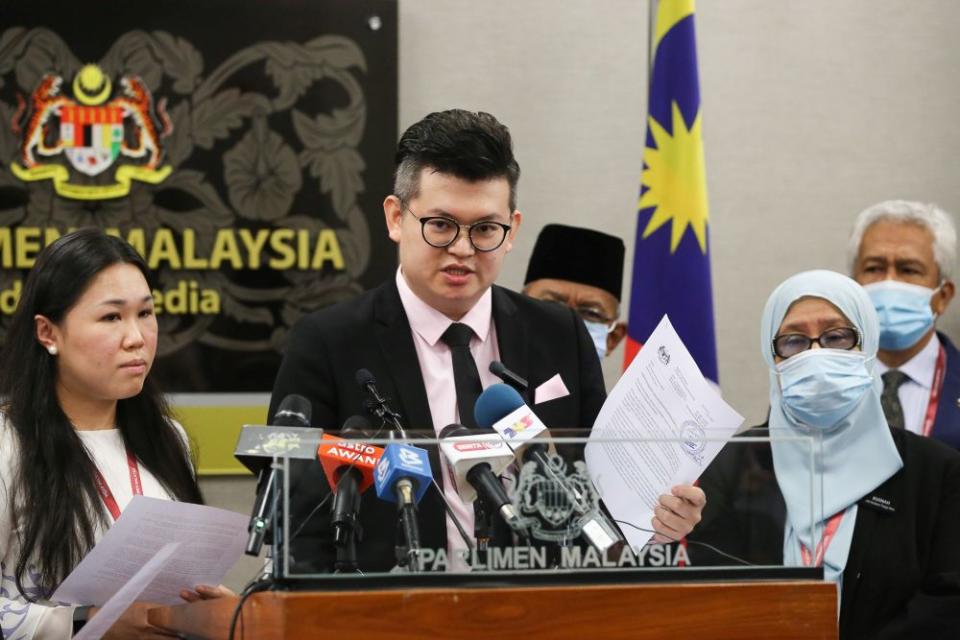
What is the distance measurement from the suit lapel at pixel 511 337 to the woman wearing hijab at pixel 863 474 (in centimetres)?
54

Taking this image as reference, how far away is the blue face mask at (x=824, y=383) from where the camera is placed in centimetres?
290

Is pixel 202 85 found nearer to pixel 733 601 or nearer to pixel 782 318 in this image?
pixel 782 318

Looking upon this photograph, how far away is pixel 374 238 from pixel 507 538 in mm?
3091

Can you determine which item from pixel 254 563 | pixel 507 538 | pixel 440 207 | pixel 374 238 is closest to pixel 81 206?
pixel 374 238

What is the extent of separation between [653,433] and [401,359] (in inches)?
A: 24.8

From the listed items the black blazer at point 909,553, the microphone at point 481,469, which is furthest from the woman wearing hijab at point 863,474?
the microphone at point 481,469

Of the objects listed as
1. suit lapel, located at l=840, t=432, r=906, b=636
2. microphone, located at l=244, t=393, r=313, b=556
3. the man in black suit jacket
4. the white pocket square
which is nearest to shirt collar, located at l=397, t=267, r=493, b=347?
the man in black suit jacket

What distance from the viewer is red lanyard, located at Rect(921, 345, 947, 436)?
13.0 ft

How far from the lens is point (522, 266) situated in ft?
15.9

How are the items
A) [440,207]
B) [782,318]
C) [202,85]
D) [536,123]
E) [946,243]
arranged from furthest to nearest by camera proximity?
1. [536,123]
2. [202,85]
3. [946,243]
4. [782,318]
5. [440,207]

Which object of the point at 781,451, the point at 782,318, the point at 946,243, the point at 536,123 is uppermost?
the point at 536,123

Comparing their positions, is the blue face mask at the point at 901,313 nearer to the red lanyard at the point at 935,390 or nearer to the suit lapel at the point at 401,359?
the red lanyard at the point at 935,390

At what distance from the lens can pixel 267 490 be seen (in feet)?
5.48

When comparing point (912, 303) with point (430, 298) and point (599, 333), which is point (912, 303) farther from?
point (430, 298)
